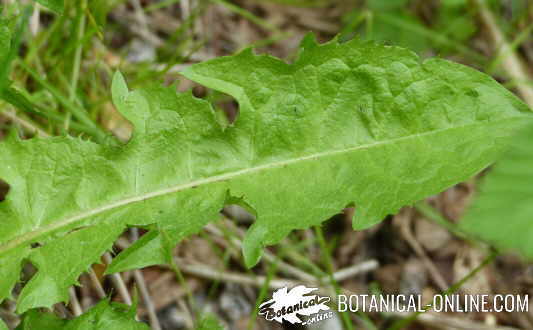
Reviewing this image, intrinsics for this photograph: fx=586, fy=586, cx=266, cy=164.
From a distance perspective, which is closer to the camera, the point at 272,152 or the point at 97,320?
the point at 97,320

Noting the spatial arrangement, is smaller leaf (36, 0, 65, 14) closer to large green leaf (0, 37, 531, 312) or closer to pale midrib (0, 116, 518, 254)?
large green leaf (0, 37, 531, 312)

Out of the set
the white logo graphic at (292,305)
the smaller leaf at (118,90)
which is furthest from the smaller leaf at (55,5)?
the white logo graphic at (292,305)

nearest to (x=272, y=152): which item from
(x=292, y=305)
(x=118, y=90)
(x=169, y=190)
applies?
(x=169, y=190)

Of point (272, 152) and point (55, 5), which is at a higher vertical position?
point (55, 5)

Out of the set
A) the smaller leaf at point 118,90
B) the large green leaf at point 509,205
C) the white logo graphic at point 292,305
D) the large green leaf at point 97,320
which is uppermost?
the smaller leaf at point 118,90

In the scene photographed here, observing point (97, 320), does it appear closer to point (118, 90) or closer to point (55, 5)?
point (118, 90)

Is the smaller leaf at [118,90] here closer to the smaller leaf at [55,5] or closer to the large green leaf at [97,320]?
the smaller leaf at [55,5]

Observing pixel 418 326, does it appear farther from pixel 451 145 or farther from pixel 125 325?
pixel 125 325

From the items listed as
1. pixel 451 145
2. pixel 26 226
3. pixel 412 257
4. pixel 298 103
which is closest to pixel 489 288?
pixel 412 257
